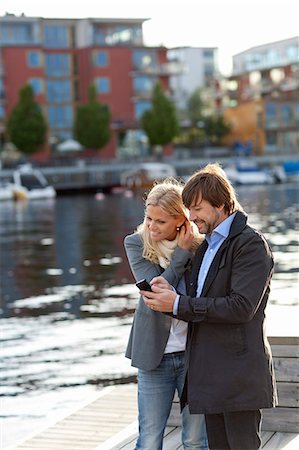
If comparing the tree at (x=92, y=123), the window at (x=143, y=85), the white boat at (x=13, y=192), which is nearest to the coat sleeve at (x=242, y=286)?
the white boat at (x=13, y=192)

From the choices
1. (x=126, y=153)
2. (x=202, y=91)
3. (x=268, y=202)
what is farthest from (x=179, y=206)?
(x=202, y=91)

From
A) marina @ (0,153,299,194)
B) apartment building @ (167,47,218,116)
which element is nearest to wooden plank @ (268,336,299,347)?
marina @ (0,153,299,194)

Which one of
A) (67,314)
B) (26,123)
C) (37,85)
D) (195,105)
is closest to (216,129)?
(195,105)

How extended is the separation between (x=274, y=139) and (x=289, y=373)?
87211mm

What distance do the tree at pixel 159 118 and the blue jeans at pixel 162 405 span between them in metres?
70.8

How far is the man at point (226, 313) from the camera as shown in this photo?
11.4 ft

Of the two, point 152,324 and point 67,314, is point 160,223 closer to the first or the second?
point 152,324

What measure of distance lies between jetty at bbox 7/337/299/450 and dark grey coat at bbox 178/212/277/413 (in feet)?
4.71

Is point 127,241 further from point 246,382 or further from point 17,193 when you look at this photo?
point 17,193

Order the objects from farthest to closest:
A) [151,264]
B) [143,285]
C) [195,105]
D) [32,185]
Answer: [195,105], [32,185], [151,264], [143,285]

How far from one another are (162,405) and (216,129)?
85656 mm

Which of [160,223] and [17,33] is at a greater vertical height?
[17,33]

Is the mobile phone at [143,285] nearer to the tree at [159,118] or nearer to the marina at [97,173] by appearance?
the marina at [97,173]

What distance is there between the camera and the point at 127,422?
6.19 m
